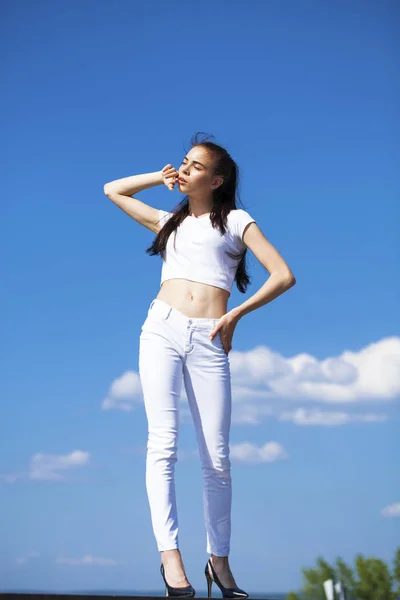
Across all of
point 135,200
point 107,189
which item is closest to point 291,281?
point 135,200

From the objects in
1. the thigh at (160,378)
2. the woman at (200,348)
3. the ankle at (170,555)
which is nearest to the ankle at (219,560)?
the woman at (200,348)

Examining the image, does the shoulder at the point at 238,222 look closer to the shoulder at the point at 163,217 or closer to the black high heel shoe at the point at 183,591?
the shoulder at the point at 163,217

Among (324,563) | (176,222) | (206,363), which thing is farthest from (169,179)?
(324,563)

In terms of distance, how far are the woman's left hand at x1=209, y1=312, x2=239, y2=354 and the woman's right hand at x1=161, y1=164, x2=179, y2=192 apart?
0.73 m

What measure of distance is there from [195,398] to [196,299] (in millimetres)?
466

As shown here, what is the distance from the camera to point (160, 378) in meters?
3.60

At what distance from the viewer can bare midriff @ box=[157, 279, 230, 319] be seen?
369 centimetres

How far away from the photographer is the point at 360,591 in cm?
5525

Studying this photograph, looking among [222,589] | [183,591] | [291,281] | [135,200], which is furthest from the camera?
[135,200]

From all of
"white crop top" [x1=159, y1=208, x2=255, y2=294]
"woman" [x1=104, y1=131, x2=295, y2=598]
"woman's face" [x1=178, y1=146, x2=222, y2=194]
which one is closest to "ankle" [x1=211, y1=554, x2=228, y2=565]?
"woman" [x1=104, y1=131, x2=295, y2=598]

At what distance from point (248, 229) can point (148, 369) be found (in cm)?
83

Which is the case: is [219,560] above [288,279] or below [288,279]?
below

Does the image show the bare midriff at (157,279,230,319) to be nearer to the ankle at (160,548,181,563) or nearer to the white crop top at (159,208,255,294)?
the white crop top at (159,208,255,294)

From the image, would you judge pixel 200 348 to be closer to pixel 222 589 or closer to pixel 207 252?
pixel 207 252
